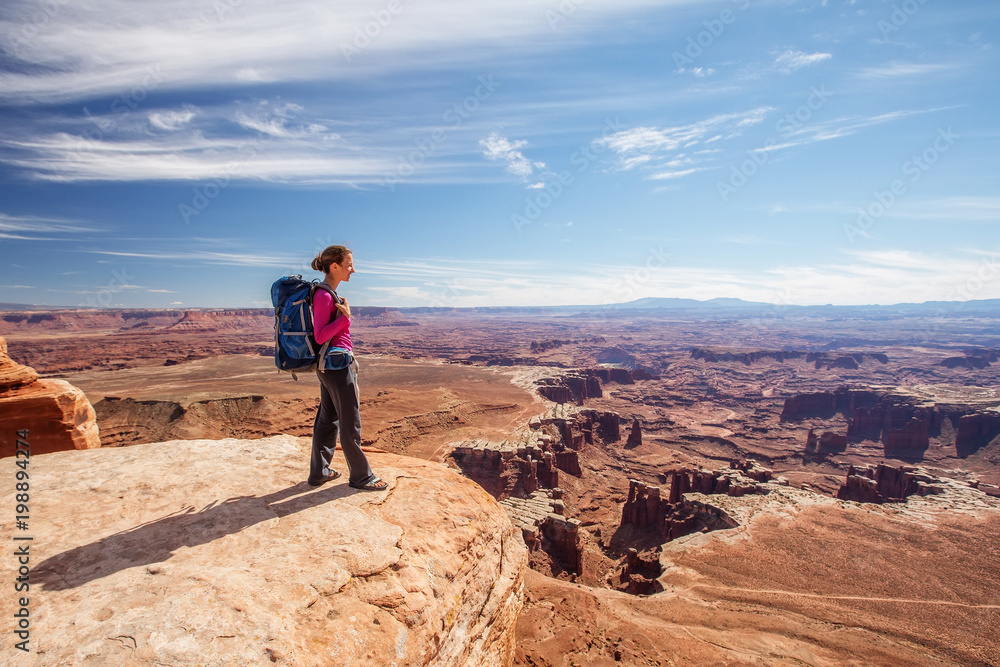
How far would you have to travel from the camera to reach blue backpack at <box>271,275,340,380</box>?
4156mm

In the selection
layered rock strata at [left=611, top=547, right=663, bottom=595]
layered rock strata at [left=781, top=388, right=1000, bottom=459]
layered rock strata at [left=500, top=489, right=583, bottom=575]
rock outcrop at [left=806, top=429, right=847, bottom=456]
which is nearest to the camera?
layered rock strata at [left=611, top=547, right=663, bottom=595]

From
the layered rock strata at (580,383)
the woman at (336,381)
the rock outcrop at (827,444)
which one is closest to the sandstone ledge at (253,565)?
the woman at (336,381)

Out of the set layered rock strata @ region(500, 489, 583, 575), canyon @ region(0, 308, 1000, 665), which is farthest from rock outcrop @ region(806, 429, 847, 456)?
layered rock strata @ region(500, 489, 583, 575)

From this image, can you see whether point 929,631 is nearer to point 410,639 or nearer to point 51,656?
point 410,639

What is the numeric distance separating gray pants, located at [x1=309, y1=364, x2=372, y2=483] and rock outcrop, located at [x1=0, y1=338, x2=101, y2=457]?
16.2ft

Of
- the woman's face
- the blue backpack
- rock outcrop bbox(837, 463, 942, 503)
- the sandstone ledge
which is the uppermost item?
the woman's face

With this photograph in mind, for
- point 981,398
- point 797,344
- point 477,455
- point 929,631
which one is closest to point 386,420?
point 477,455

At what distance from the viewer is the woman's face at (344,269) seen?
4414 mm

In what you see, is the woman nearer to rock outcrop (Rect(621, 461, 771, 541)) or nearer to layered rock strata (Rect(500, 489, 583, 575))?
layered rock strata (Rect(500, 489, 583, 575))

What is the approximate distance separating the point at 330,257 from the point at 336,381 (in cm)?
126

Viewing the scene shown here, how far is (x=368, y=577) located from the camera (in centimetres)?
323

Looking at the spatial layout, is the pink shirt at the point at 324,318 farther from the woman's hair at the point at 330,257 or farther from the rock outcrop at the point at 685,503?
the rock outcrop at the point at 685,503

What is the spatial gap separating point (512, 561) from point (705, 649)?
9050mm

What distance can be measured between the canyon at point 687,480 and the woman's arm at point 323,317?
10.7 feet
